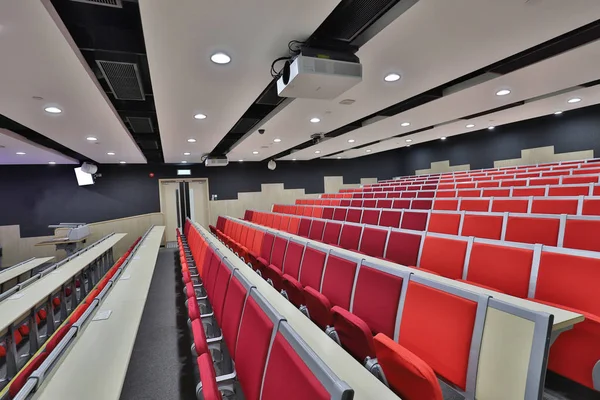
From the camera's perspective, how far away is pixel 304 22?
2658 millimetres

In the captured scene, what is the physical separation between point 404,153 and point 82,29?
13.3 metres

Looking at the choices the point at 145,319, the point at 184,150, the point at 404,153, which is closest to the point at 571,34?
the point at 145,319

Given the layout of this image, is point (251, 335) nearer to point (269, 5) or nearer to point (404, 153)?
point (269, 5)

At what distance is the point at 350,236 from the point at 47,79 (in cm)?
391

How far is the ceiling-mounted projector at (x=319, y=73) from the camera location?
9.27 feet

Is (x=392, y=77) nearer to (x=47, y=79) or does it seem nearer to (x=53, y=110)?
(x=47, y=79)

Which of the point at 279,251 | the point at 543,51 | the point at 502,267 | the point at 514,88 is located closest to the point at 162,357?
the point at 279,251

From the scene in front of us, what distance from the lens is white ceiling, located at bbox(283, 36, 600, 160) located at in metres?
4.07

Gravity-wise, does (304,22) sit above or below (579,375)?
above

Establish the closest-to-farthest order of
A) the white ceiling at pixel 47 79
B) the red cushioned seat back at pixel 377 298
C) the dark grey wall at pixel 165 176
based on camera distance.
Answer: the red cushioned seat back at pixel 377 298 → the white ceiling at pixel 47 79 → the dark grey wall at pixel 165 176

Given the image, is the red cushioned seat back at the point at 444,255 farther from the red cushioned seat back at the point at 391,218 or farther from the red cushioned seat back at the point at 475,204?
the red cushioned seat back at the point at 475,204

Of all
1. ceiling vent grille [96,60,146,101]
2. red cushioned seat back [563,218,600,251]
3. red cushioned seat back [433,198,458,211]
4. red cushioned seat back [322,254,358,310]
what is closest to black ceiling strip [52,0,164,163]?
ceiling vent grille [96,60,146,101]

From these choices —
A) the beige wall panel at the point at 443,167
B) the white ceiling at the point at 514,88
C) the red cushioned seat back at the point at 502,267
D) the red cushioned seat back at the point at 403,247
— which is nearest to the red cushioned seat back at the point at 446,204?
the red cushioned seat back at the point at 403,247

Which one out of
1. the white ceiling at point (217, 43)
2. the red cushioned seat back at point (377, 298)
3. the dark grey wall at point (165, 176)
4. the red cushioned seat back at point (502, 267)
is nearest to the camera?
the red cushioned seat back at point (377, 298)
